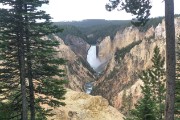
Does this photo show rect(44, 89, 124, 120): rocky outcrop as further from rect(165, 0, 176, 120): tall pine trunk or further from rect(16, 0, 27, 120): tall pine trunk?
rect(165, 0, 176, 120): tall pine trunk

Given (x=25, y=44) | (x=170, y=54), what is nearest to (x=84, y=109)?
(x=25, y=44)

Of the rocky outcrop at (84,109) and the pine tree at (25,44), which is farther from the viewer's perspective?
Result: the rocky outcrop at (84,109)

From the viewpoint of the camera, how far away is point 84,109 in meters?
45.1

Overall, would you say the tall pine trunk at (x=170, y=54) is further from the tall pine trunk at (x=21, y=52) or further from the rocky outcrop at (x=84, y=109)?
the rocky outcrop at (x=84, y=109)

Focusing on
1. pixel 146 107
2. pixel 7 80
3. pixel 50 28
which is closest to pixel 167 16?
pixel 50 28

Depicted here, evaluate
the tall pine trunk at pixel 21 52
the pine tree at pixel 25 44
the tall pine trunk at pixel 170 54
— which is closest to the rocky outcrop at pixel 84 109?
the pine tree at pixel 25 44

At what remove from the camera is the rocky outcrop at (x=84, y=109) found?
4222 centimetres

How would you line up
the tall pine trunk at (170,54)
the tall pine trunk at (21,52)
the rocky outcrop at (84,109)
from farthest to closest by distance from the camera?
the rocky outcrop at (84,109)
the tall pine trunk at (21,52)
the tall pine trunk at (170,54)

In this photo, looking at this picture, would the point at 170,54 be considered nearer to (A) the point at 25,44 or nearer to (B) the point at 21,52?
(B) the point at 21,52

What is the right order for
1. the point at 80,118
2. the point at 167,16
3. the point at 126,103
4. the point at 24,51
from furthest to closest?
the point at 126,103 → the point at 80,118 → the point at 24,51 → the point at 167,16

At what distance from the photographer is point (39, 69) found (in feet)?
72.5

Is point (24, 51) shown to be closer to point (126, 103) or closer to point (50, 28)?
point (50, 28)

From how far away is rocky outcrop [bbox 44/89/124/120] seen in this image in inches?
1662

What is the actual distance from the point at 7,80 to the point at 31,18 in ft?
11.3
